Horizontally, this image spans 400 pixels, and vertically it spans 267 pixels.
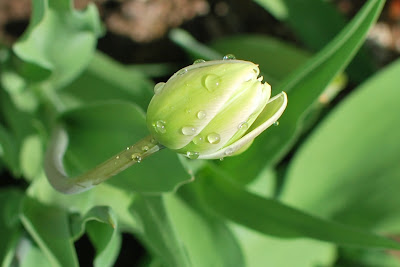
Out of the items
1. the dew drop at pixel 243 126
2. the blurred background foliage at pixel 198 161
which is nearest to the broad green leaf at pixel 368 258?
the blurred background foliage at pixel 198 161

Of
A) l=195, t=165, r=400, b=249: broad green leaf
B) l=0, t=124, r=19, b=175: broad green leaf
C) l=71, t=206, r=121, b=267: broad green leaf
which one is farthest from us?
l=0, t=124, r=19, b=175: broad green leaf

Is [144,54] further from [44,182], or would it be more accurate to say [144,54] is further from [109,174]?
[109,174]

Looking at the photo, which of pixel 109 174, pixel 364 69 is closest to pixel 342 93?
pixel 364 69

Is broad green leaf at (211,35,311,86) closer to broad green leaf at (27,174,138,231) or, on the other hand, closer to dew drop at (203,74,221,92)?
broad green leaf at (27,174,138,231)

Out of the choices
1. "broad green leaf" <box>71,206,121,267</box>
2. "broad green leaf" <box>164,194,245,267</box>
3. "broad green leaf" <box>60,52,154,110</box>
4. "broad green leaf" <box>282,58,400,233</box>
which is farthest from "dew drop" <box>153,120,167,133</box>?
"broad green leaf" <box>282,58,400,233</box>

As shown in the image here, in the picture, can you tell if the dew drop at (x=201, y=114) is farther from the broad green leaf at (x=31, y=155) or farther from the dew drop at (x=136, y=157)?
the broad green leaf at (x=31, y=155)

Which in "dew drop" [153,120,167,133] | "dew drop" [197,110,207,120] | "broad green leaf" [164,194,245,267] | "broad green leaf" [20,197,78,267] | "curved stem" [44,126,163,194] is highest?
"dew drop" [197,110,207,120]
